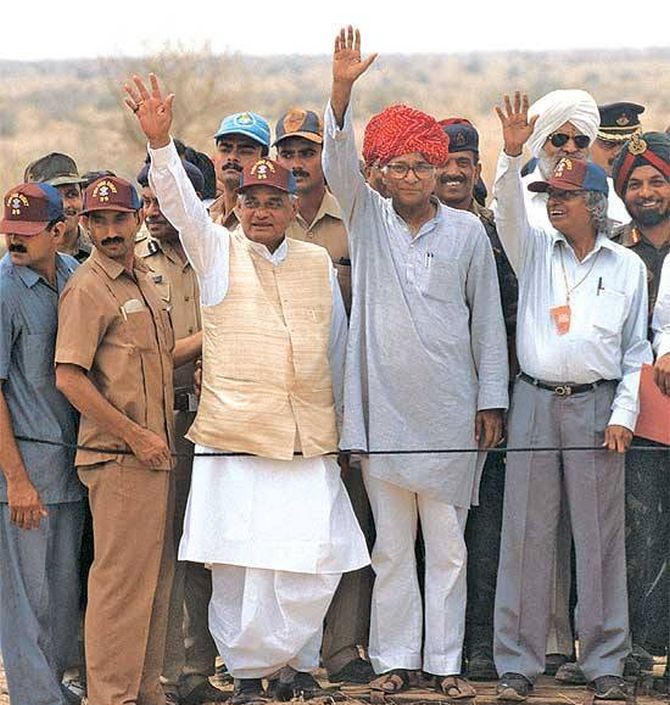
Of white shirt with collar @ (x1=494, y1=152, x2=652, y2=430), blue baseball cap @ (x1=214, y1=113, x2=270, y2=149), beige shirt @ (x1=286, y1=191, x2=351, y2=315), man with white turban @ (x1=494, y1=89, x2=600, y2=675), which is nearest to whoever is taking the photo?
white shirt with collar @ (x1=494, y1=152, x2=652, y2=430)

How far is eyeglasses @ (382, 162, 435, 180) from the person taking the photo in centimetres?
641

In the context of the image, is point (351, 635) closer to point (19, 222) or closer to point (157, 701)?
point (157, 701)

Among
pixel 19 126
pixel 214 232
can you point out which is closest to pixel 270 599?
pixel 214 232

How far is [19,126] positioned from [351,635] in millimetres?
32277

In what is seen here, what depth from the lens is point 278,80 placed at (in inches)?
1763

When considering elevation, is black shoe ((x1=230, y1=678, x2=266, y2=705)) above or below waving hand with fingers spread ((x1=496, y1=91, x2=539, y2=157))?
below

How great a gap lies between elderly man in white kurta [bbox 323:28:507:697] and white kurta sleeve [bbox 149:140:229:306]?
48cm

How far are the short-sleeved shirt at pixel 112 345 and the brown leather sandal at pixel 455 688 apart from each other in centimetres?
138

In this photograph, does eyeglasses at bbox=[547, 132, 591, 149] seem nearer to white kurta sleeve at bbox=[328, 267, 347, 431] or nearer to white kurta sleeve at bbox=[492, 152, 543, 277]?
white kurta sleeve at bbox=[492, 152, 543, 277]

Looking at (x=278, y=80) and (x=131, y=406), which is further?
(x=278, y=80)

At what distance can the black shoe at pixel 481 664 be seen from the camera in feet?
21.9

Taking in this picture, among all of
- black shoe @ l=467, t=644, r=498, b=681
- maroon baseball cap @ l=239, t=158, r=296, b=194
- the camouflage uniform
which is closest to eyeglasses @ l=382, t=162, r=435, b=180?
maroon baseball cap @ l=239, t=158, r=296, b=194

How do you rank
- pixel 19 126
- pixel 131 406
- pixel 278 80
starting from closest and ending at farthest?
pixel 131 406 < pixel 19 126 < pixel 278 80

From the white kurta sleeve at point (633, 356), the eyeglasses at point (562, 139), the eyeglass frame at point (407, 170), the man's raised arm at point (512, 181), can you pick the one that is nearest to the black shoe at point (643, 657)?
the white kurta sleeve at point (633, 356)
